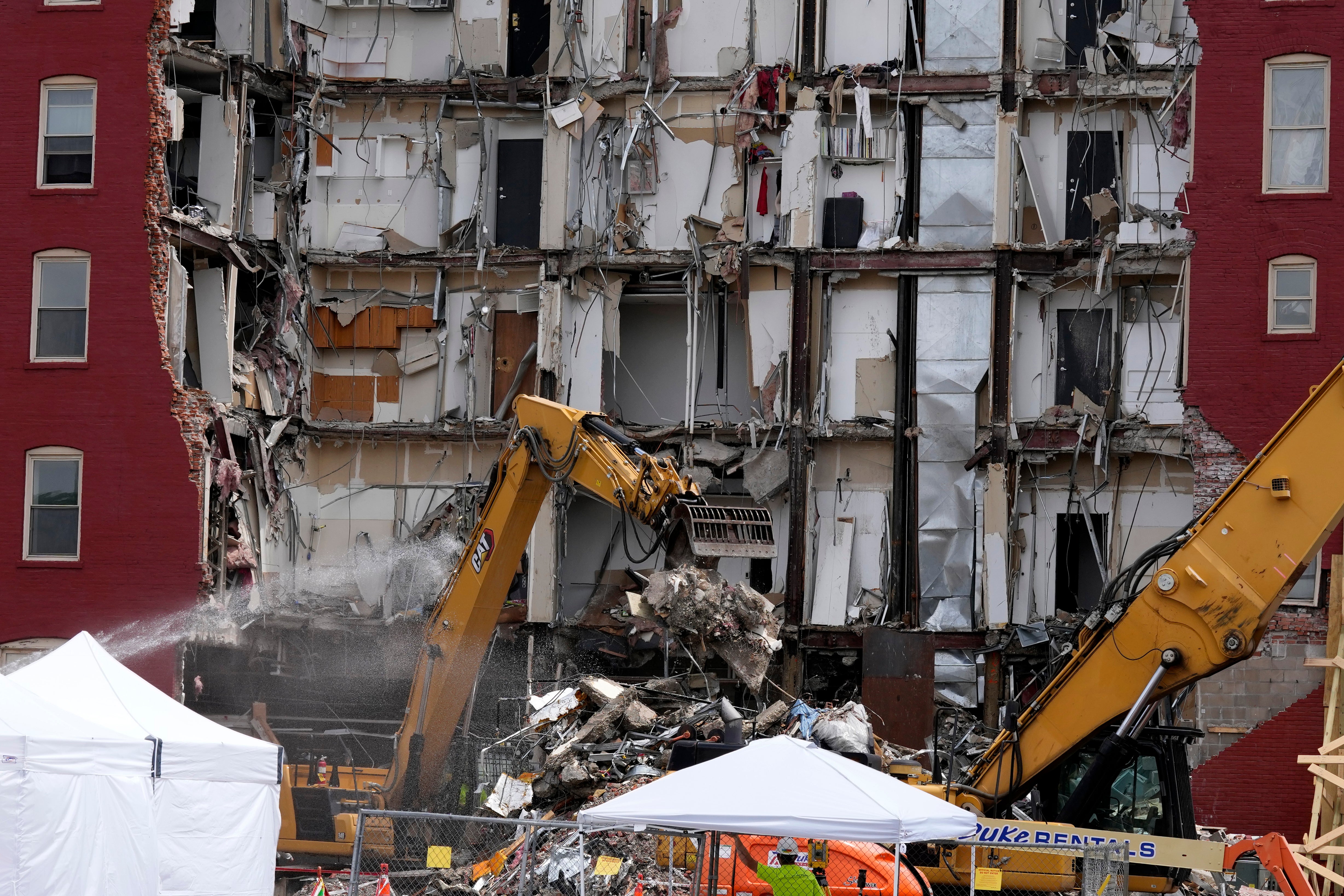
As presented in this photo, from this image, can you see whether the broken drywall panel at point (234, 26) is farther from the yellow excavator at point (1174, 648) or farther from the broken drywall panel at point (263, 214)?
the yellow excavator at point (1174, 648)

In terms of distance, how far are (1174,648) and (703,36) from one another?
17.7 m

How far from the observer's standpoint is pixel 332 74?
30266 millimetres

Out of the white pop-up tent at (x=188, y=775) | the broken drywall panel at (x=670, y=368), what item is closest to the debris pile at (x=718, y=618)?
the broken drywall panel at (x=670, y=368)

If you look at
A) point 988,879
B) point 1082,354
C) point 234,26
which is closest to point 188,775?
point 988,879

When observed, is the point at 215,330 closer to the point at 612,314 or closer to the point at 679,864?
the point at 612,314

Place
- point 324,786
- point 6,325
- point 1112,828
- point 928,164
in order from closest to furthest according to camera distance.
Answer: point 1112,828 → point 324,786 → point 6,325 → point 928,164

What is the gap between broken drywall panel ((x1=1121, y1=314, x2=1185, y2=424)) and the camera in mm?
27484

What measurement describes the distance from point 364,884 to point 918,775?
18.9ft

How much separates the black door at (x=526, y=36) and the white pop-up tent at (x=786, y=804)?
1999 cm

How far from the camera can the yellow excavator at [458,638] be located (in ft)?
59.3

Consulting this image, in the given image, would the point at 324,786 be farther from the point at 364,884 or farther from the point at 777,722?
the point at 777,722

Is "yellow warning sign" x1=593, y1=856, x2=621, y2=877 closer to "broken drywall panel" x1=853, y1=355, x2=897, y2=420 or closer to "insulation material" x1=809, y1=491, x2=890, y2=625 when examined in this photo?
"insulation material" x1=809, y1=491, x2=890, y2=625

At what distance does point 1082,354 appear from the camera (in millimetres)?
28344

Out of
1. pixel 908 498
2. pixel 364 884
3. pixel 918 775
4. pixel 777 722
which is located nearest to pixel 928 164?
pixel 908 498
